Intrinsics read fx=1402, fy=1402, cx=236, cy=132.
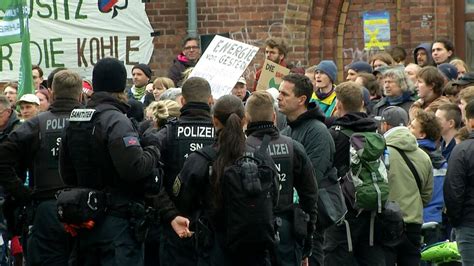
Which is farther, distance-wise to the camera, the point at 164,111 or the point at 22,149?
the point at 164,111

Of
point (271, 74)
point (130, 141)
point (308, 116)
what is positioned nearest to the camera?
point (130, 141)

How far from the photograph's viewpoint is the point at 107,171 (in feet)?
32.6

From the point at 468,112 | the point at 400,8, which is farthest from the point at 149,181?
the point at 400,8

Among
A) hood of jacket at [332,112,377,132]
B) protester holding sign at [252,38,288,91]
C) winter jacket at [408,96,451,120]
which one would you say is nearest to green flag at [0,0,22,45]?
protester holding sign at [252,38,288,91]

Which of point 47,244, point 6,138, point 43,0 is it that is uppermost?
point 43,0

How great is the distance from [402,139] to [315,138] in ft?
4.14

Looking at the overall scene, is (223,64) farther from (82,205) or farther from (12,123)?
(82,205)

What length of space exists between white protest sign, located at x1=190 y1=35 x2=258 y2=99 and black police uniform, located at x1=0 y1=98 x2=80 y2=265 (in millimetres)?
3156

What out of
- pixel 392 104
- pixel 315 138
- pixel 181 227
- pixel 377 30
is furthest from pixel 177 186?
pixel 377 30

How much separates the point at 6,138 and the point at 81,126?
1.69 metres

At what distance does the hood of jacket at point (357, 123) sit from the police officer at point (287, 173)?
4.80 feet

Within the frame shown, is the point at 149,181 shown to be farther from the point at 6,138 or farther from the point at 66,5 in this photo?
the point at 66,5

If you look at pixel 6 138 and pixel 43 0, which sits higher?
pixel 43 0

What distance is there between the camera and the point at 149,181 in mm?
9883
